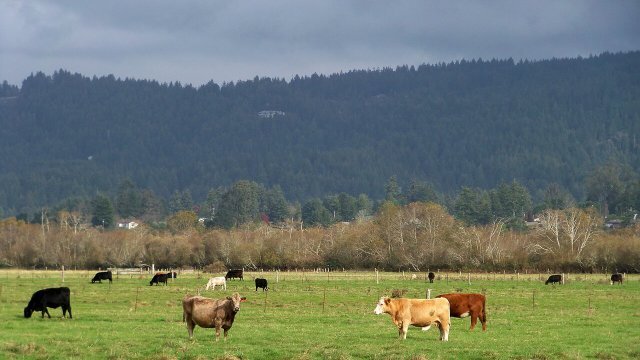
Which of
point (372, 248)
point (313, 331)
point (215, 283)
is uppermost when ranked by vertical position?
point (372, 248)

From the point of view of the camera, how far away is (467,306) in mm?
33438

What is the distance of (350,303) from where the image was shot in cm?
4888

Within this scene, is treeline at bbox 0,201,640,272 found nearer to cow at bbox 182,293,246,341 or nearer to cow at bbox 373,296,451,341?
cow at bbox 373,296,451,341

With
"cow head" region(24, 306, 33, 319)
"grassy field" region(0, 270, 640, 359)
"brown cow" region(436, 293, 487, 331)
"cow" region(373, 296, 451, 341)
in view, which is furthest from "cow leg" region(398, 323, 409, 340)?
"cow head" region(24, 306, 33, 319)

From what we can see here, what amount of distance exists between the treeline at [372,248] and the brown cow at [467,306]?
2504 inches

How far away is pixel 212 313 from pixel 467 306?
861 cm

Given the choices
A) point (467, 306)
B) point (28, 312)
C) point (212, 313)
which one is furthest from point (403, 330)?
point (28, 312)

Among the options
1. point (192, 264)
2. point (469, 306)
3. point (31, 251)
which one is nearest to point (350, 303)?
point (469, 306)

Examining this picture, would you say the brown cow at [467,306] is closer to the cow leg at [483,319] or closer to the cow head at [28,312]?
the cow leg at [483,319]

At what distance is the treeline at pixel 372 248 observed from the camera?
333ft

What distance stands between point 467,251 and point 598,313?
63227 mm

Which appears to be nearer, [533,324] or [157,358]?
[157,358]

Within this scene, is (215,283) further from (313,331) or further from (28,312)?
(313,331)

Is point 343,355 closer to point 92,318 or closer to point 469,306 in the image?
point 469,306
